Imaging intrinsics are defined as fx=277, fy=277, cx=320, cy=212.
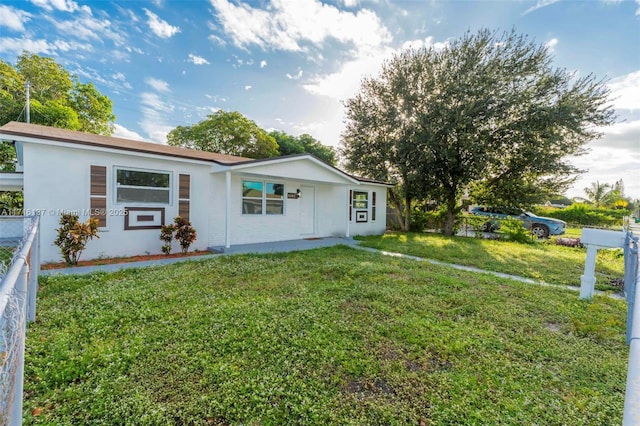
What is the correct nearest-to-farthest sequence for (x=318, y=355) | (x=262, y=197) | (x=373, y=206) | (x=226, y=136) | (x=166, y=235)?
1. (x=318, y=355)
2. (x=166, y=235)
3. (x=262, y=197)
4. (x=373, y=206)
5. (x=226, y=136)

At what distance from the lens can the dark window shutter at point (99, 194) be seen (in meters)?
6.34

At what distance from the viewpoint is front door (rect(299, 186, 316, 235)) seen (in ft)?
35.5

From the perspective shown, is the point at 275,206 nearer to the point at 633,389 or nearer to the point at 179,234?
the point at 179,234

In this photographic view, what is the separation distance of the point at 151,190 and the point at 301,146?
90.6 feet

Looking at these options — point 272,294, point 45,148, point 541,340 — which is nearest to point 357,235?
point 272,294

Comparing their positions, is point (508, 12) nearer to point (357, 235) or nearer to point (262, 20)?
point (262, 20)

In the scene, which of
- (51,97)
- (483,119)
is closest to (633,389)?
(483,119)

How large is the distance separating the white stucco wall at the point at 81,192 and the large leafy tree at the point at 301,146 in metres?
24.5

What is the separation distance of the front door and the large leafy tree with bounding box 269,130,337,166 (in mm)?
20148

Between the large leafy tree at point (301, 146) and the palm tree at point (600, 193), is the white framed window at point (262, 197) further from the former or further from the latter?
the palm tree at point (600, 193)

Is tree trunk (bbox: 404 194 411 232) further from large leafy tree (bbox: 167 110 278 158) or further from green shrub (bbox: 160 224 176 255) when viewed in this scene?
large leafy tree (bbox: 167 110 278 158)

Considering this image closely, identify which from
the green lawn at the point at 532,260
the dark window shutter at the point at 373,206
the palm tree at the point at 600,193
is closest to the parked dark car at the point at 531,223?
the green lawn at the point at 532,260

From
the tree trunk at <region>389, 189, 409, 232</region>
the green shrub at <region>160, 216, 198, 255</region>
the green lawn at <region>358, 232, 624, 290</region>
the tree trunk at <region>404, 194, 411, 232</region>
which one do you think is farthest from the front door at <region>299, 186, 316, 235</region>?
the tree trunk at <region>404, 194, 411, 232</region>

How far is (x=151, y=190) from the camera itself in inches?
282
